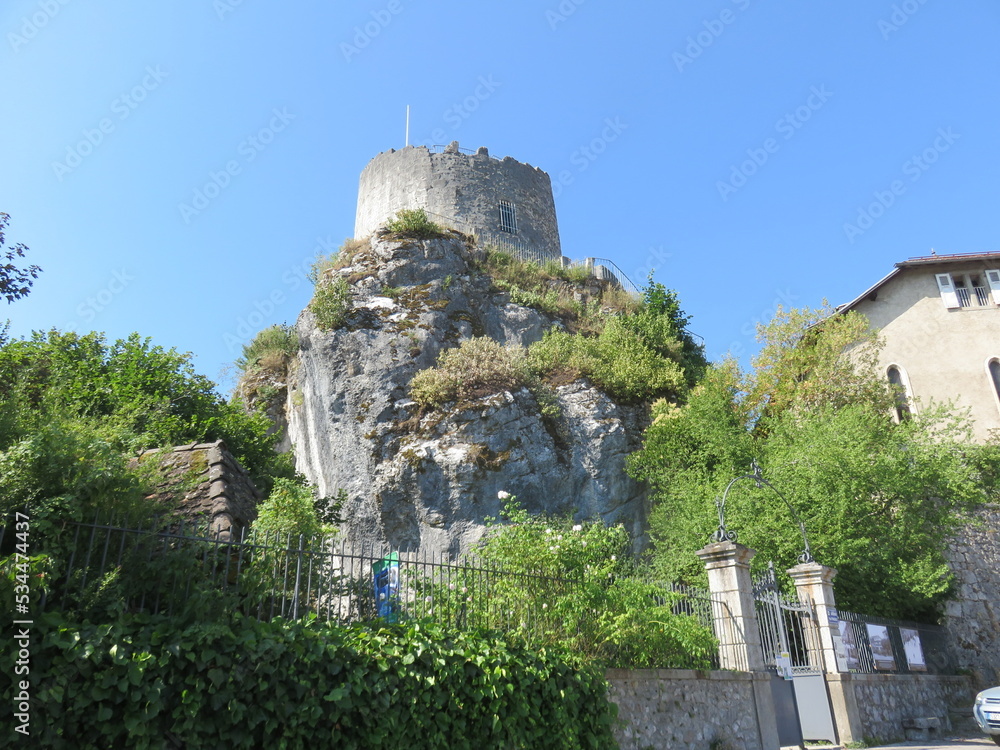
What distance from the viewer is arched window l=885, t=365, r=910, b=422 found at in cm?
2095

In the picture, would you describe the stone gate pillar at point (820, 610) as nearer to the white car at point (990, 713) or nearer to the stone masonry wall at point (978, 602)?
the white car at point (990, 713)

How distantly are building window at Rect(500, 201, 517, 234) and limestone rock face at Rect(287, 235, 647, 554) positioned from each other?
662 centimetres

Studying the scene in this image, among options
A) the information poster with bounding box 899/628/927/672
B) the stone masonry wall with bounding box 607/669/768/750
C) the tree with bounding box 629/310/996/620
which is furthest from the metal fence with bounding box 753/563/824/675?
the information poster with bounding box 899/628/927/672

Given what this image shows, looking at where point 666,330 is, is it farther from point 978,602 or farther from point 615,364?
point 978,602

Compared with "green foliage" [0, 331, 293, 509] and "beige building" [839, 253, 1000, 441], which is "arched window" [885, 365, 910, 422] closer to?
"beige building" [839, 253, 1000, 441]

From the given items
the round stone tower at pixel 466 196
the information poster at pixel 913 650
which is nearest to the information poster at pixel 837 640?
the information poster at pixel 913 650

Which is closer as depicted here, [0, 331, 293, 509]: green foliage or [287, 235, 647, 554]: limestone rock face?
[0, 331, 293, 509]: green foliage

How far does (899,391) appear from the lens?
20.8 meters

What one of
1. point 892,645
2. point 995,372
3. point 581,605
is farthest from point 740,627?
point 995,372

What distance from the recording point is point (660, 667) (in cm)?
781

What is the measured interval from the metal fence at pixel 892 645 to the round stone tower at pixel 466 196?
17191 millimetres

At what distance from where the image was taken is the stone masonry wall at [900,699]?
11.2m

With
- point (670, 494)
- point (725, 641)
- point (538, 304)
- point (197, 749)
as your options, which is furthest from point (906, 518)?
point (197, 749)

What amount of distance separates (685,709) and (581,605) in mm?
1829
